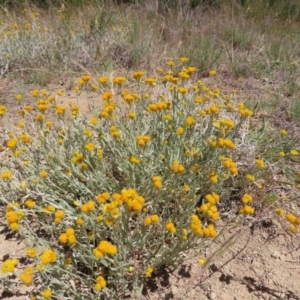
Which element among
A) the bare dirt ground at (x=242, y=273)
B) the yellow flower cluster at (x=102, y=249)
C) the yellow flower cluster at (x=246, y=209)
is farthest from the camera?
the bare dirt ground at (x=242, y=273)

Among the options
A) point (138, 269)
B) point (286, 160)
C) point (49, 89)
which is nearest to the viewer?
point (138, 269)

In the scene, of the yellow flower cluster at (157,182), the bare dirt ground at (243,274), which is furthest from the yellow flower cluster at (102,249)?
the bare dirt ground at (243,274)

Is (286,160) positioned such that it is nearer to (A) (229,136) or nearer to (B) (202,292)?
(A) (229,136)

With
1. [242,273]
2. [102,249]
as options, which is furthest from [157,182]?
[242,273]

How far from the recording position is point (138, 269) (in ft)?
5.90

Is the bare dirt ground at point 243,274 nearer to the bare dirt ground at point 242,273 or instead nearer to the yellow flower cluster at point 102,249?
the bare dirt ground at point 242,273

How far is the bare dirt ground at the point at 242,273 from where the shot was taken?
1900 mm

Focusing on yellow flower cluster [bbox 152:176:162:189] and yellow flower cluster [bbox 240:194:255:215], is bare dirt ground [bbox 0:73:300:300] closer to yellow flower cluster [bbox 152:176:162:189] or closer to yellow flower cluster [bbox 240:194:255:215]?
yellow flower cluster [bbox 240:194:255:215]

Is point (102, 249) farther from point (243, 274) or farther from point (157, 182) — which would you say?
point (243, 274)

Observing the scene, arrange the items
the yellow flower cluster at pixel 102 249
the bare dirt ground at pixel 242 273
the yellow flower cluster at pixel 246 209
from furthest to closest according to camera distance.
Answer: the bare dirt ground at pixel 242 273 < the yellow flower cluster at pixel 246 209 < the yellow flower cluster at pixel 102 249

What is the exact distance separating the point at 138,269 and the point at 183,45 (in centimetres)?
412

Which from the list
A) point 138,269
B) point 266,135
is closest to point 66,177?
point 138,269

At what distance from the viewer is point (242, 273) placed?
2012mm

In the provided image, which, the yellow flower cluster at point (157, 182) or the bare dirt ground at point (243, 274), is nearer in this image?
the yellow flower cluster at point (157, 182)
